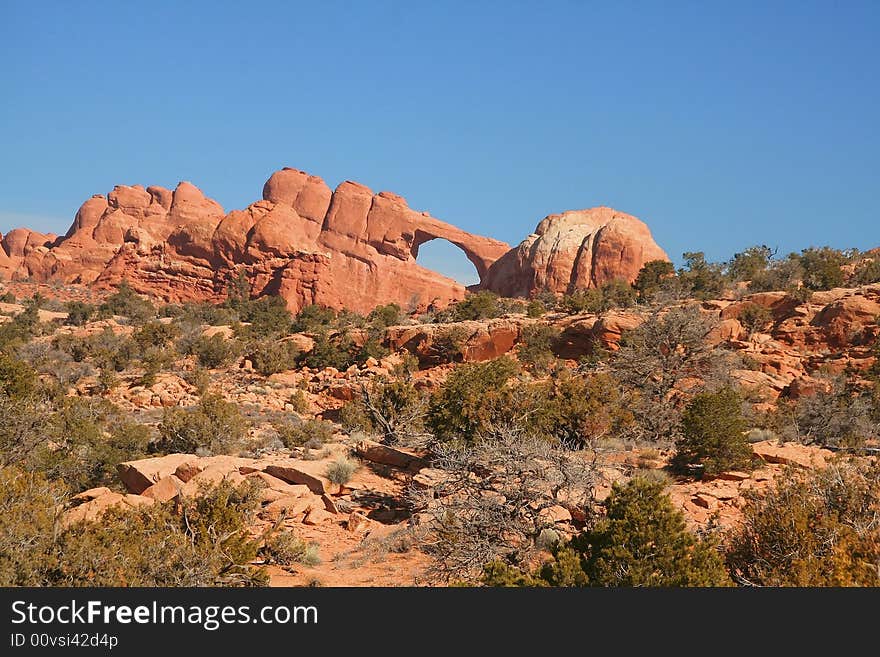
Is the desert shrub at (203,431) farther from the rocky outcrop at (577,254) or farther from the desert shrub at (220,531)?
the rocky outcrop at (577,254)

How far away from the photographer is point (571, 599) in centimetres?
572

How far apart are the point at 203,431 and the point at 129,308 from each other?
109 ft

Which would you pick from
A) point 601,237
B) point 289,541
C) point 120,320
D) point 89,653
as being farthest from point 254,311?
point 89,653

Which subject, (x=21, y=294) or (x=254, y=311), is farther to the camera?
(x=21, y=294)

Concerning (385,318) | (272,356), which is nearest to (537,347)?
(272,356)

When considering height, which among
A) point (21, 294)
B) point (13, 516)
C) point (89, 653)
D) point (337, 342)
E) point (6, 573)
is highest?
point (21, 294)

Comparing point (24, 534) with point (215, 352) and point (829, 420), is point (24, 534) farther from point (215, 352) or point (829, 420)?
point (215, 352)

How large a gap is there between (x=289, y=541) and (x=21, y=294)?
175 ft

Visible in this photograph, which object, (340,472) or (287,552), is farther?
(340,472)

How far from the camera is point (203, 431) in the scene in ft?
50.6

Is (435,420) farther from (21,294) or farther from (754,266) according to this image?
(21,294)

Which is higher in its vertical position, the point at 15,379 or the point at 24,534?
the point at 15,379

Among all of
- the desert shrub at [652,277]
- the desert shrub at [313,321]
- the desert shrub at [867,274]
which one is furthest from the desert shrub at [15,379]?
the desert shrub at [867,274]

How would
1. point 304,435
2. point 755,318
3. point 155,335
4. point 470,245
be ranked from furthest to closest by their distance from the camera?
point 470,245 → point 155,335 → point 755,318 → point 304,435
